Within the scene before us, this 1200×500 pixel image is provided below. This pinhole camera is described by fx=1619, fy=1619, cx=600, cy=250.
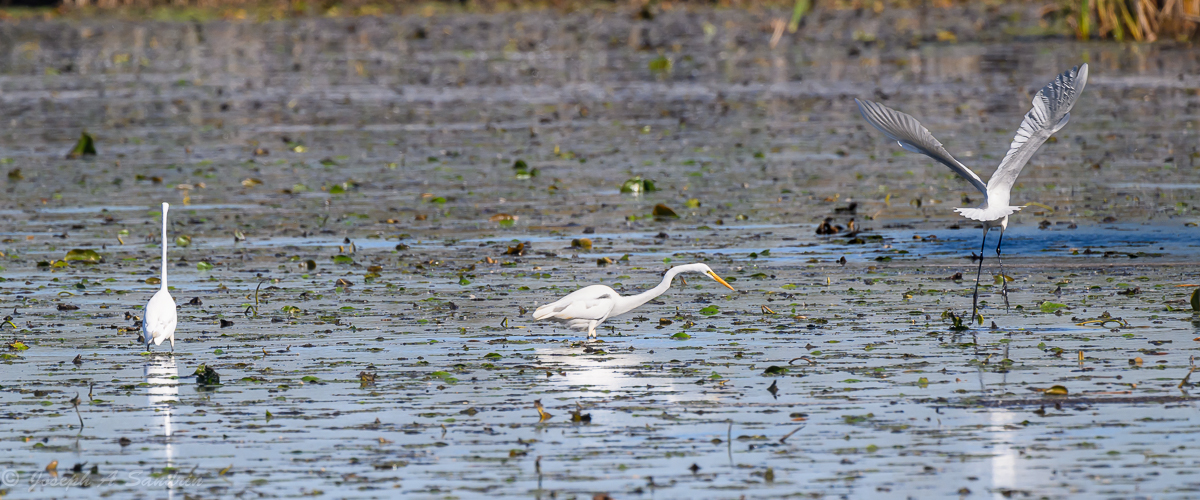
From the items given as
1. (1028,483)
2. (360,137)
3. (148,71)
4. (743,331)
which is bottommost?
(1028,483)

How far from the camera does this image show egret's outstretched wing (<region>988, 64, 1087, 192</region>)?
10.0 m

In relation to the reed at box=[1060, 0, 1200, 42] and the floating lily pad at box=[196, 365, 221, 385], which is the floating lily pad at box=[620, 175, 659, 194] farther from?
the reed at box=[1060, 0, 1200, 42]

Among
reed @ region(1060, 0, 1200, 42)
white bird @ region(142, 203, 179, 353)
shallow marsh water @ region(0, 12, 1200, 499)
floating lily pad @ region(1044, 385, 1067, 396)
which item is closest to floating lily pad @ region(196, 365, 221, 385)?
shallow marsh water @ region(0, 12, 1200, 499)

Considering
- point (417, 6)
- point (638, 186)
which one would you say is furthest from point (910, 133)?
point (417, 6)

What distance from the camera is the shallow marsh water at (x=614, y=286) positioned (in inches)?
282

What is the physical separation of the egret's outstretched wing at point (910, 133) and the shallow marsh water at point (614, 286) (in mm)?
1002

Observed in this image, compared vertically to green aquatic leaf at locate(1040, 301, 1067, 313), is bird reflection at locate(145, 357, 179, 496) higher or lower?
lower

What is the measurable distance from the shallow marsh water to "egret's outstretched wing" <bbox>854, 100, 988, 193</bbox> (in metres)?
1.00

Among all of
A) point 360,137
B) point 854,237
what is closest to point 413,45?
point 360,137

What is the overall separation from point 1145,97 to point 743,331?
17.5 meters

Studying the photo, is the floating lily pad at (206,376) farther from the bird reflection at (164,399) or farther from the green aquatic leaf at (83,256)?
the green aquatic leaf at (83,256)

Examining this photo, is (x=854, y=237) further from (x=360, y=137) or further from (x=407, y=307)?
(x=360, y=137)

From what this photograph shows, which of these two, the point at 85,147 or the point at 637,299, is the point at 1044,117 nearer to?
the point at 637,299

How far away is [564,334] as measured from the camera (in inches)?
408
